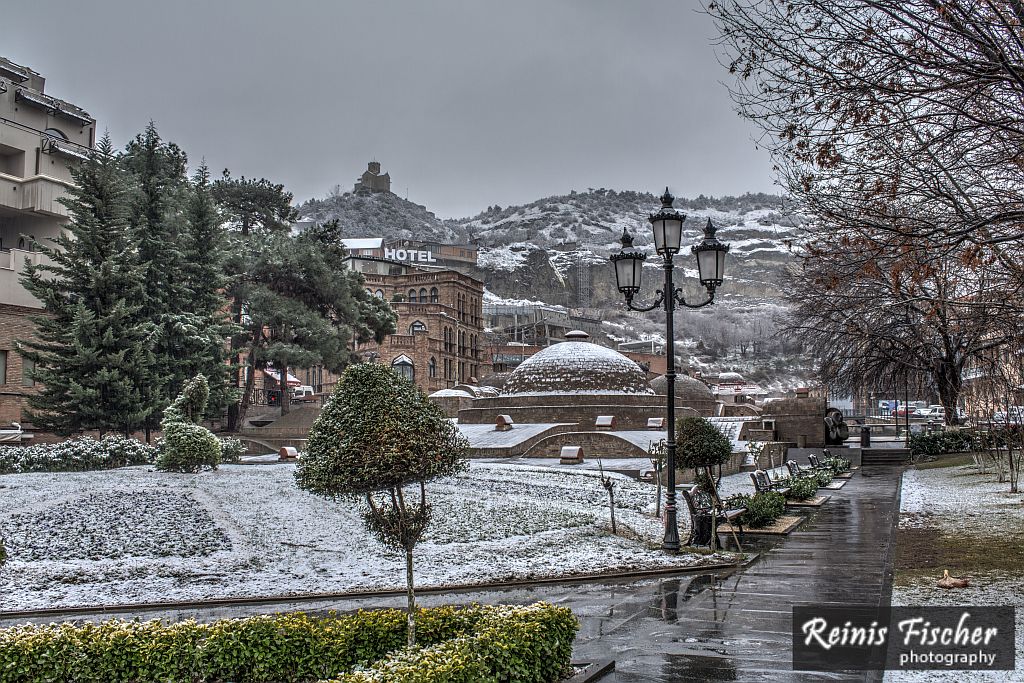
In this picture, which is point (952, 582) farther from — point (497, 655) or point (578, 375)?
point (578, 375)

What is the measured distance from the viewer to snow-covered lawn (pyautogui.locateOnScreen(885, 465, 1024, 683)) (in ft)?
24.3

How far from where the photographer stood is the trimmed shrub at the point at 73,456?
1923 cm

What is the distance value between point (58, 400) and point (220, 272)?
10.7 metres

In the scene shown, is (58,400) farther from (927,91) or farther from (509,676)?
(927,91)

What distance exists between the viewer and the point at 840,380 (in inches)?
1431

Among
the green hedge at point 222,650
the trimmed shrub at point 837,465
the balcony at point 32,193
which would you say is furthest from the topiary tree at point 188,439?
the trimmed shrub at point 837,465

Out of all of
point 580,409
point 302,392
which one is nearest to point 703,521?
point 580,409

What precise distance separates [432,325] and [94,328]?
146 ft

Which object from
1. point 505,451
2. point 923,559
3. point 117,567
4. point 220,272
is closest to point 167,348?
point 220,272

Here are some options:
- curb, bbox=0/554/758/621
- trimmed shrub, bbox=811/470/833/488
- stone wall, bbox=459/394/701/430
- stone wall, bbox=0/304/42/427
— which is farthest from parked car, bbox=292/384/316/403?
curb, bbox=0/554/758/621

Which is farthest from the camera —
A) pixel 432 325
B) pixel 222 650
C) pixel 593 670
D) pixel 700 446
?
pixel 432 325

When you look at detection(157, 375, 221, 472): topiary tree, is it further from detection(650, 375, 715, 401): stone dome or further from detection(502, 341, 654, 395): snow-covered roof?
detection(650, 375, 715, 401): stone dome

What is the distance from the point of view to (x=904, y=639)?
654 cm

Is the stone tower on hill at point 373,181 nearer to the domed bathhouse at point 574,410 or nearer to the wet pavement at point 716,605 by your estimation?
the domed bathhouse at point 574,410
